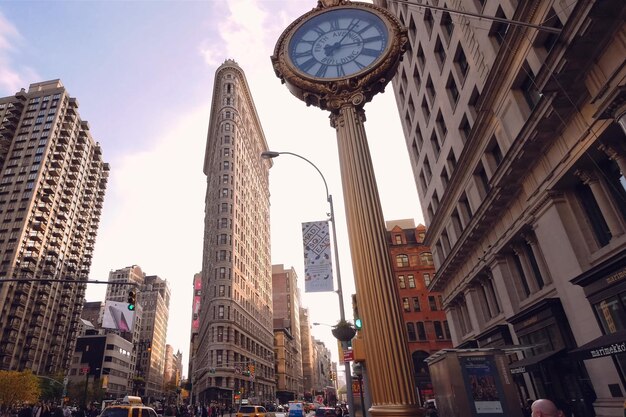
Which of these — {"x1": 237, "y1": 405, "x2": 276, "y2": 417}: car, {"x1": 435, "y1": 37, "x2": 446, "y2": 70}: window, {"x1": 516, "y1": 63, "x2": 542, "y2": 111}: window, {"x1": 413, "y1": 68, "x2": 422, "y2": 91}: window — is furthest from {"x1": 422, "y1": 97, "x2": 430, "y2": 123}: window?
{"x1": 237, "y1": 405, "x2": 276, "y2": 417}: car

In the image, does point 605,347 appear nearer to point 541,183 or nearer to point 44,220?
point 541,183

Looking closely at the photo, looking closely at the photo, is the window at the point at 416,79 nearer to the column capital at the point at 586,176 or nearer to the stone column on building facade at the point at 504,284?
the stone column on building facade at the point at 504,284

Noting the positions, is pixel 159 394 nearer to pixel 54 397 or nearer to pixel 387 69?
pixel 54 397

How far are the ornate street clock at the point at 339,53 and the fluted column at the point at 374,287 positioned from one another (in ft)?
3.34

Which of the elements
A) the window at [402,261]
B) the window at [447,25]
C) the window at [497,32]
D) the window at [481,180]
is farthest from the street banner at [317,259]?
the window at [402,261]

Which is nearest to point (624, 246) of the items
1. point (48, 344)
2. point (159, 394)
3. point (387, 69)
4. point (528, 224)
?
point (528, 224)

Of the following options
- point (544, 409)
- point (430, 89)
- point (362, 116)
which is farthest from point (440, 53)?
point (544, 409)

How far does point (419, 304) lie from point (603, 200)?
4253 centimetres

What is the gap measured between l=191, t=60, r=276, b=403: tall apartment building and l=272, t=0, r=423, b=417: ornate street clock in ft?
157

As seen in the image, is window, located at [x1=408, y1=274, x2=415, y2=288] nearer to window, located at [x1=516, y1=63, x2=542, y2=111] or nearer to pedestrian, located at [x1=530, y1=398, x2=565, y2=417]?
window, located at [x1=516, y1=63, x2=542, y2=111]

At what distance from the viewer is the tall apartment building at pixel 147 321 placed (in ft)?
505

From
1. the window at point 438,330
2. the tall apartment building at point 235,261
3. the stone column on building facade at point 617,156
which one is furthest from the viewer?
the tall apartment building at point 235,261

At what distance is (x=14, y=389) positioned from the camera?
202 ft

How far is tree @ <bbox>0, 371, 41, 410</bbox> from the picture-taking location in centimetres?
6119
